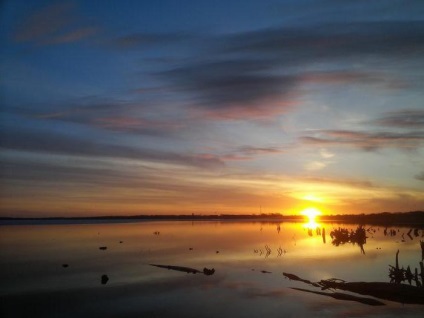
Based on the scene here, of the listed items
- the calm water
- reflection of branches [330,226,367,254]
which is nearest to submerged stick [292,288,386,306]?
the calm water

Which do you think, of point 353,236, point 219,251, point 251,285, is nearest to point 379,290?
point 251,285

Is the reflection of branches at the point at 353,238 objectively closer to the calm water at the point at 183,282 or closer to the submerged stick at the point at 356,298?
the calm water at the point at 183,282

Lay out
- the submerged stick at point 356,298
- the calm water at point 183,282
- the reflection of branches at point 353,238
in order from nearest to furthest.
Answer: the calm water at point 183,282, the submerged stick at point 356,298, the reflection of branches at point 353,238

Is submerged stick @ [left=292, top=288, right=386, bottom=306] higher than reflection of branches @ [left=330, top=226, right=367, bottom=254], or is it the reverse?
reflection of branches @ [left=330, top=226, right=367, bottom=254]

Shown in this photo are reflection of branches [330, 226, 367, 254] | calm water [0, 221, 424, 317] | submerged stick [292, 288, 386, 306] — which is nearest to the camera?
calm water [0, 221, 424, 317]

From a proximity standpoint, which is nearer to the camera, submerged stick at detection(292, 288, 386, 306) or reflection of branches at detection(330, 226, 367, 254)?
submerged stick at detection(292, 288, 386, 306)

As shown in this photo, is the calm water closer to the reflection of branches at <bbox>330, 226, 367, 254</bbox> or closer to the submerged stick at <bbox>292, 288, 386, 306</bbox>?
the submerged stick at <bbox>292, 288, 386, 306</bbox>

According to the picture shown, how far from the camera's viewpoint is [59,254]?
44125 mm

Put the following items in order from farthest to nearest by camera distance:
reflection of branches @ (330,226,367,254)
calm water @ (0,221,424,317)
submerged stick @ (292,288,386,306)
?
reflection of branches @ (330,226,367,254) < submerged stick @ (292,288,386,306) < calm water @ (0,221,424,317)

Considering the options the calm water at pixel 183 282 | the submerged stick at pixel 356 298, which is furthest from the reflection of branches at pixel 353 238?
the submerged stick at pixel 356 298

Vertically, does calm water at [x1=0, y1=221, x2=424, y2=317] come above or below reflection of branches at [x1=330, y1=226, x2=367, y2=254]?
below

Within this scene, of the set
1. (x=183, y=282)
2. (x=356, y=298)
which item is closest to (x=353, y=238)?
(x=183, y=282)

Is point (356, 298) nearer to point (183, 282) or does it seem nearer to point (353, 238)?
point (183, 282)

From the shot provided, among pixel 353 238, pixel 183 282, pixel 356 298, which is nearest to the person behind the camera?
pixel 356 298
